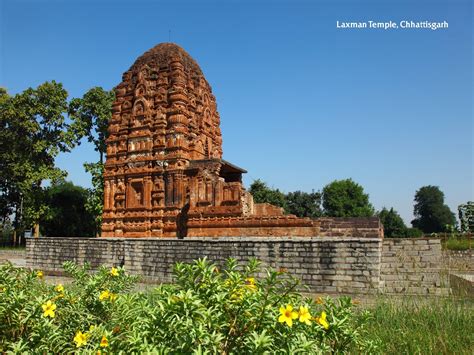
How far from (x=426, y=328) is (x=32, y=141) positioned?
25591mm

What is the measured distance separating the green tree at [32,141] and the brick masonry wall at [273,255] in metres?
11.4

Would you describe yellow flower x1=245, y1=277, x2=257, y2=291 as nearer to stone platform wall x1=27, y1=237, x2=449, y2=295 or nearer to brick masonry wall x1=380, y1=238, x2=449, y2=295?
stone platform wall x1=27, y1=237, x2=449, y2=295

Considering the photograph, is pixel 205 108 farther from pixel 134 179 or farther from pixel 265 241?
pixel 265 241

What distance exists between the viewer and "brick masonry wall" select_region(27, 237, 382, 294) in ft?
30.4

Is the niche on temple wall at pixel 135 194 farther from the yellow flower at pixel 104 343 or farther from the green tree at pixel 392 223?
the green tree at pixel 392 223

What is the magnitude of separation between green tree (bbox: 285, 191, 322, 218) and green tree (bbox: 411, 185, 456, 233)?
23.7m

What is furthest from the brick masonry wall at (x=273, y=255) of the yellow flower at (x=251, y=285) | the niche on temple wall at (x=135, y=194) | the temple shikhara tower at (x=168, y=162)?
the yellow flower at (x=251, y=285)

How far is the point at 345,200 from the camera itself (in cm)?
4634

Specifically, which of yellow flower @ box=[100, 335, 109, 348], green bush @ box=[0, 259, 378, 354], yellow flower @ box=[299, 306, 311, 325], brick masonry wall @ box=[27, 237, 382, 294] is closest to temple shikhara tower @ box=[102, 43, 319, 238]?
Result: brick masonry wall @ box=[27, 237, 382, 294]

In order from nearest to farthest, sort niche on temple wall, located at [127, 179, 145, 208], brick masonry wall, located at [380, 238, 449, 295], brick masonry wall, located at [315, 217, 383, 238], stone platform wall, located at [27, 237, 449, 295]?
brick masonry wall, located at [380, 238, 449, 295]
stone platform wall, located at [27, 237, 449, 295]
brick masonry wall, located at [315, 217, 383, 238]
niche on temple wall, located at [127, 179, 145, 208]

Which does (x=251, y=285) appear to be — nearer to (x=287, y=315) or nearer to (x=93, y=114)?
(x=287, y=315)

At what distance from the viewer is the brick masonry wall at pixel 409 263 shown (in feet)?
27.6

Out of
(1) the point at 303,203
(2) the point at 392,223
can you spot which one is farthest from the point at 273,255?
(2) the point at 392,223

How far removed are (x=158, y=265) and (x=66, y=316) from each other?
356 inches
